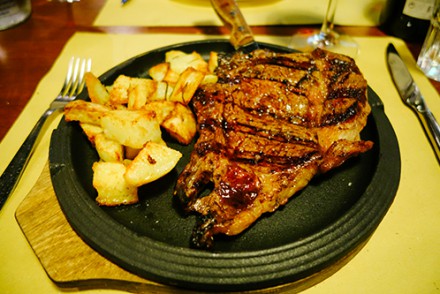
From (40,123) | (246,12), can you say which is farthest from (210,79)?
(246,12)

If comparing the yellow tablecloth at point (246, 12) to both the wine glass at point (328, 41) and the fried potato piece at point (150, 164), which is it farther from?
the fried potato piece at point (150, 164)

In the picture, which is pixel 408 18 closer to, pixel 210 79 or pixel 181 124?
pixel 210 79

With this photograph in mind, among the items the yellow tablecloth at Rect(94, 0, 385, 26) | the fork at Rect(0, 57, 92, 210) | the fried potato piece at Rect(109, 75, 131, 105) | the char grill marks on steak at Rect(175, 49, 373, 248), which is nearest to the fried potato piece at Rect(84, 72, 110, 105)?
the fried potato piece at Rect(109, 75, 131, 105)

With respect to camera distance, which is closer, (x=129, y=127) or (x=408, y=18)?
(x=129, y=127)

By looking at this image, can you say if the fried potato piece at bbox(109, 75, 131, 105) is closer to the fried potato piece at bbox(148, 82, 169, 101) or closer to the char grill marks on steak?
the fried potato piece at bbox(148, 82, 169, 101)

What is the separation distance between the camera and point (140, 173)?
1.34m

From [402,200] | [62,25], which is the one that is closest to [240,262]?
[402,200]

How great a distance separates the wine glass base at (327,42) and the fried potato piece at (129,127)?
4.53ft

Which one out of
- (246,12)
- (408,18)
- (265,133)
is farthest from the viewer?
(246,12)

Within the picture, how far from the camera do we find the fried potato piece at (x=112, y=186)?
53.1 inches

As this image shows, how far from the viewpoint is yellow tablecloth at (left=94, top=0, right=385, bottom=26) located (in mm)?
2734

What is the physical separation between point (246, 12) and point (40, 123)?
1795 millimetres

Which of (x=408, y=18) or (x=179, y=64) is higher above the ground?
(x=408, y=18)

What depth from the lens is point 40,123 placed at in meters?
1.74
